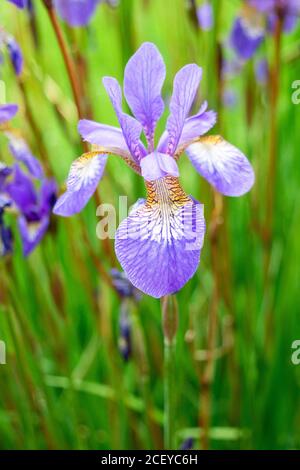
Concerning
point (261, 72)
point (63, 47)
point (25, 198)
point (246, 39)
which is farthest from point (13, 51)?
point (261, 72)

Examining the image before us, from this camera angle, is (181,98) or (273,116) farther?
(273,116)

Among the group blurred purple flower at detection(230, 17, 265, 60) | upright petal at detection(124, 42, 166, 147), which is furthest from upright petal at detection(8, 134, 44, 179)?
blurred purple flower at detection(230, 17, 265, 60)

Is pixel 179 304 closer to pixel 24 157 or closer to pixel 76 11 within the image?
pixel 24 157

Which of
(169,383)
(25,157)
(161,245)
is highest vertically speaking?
(25,157)

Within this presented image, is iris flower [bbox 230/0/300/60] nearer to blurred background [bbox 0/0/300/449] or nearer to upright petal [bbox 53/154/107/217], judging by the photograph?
blurred background [bbox 0/0/300/449]

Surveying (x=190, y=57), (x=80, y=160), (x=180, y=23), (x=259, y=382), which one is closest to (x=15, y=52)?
(x=80, y=160)

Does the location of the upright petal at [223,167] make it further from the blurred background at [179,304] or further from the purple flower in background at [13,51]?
the purple flower in background at [13,51]
